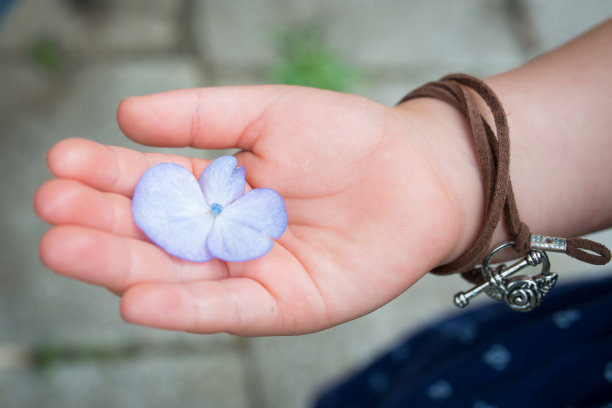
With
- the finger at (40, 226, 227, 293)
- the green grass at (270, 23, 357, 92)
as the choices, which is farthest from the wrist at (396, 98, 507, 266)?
the green grass at (270, 23, 357, 92)

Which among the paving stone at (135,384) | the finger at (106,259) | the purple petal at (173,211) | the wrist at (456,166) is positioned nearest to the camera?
the finger at (106,259)

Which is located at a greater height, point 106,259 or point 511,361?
point 106,259

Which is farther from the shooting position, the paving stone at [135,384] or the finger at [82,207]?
the paving stone at [135,384]

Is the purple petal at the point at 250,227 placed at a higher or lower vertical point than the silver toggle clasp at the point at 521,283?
higher

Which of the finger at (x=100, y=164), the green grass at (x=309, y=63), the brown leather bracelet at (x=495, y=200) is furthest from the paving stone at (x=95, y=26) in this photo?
the brown leather bracelet at (x=495, y=200)

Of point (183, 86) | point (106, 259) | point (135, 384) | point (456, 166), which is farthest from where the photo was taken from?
point (183, 86)

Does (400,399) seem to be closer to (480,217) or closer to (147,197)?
(480,217)

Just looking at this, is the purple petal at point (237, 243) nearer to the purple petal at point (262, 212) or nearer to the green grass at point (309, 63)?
the purple petal at point (262, 212)

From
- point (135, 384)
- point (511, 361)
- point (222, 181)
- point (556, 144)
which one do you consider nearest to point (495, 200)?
point (556, 144)

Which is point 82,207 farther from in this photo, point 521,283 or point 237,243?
point 521,283
